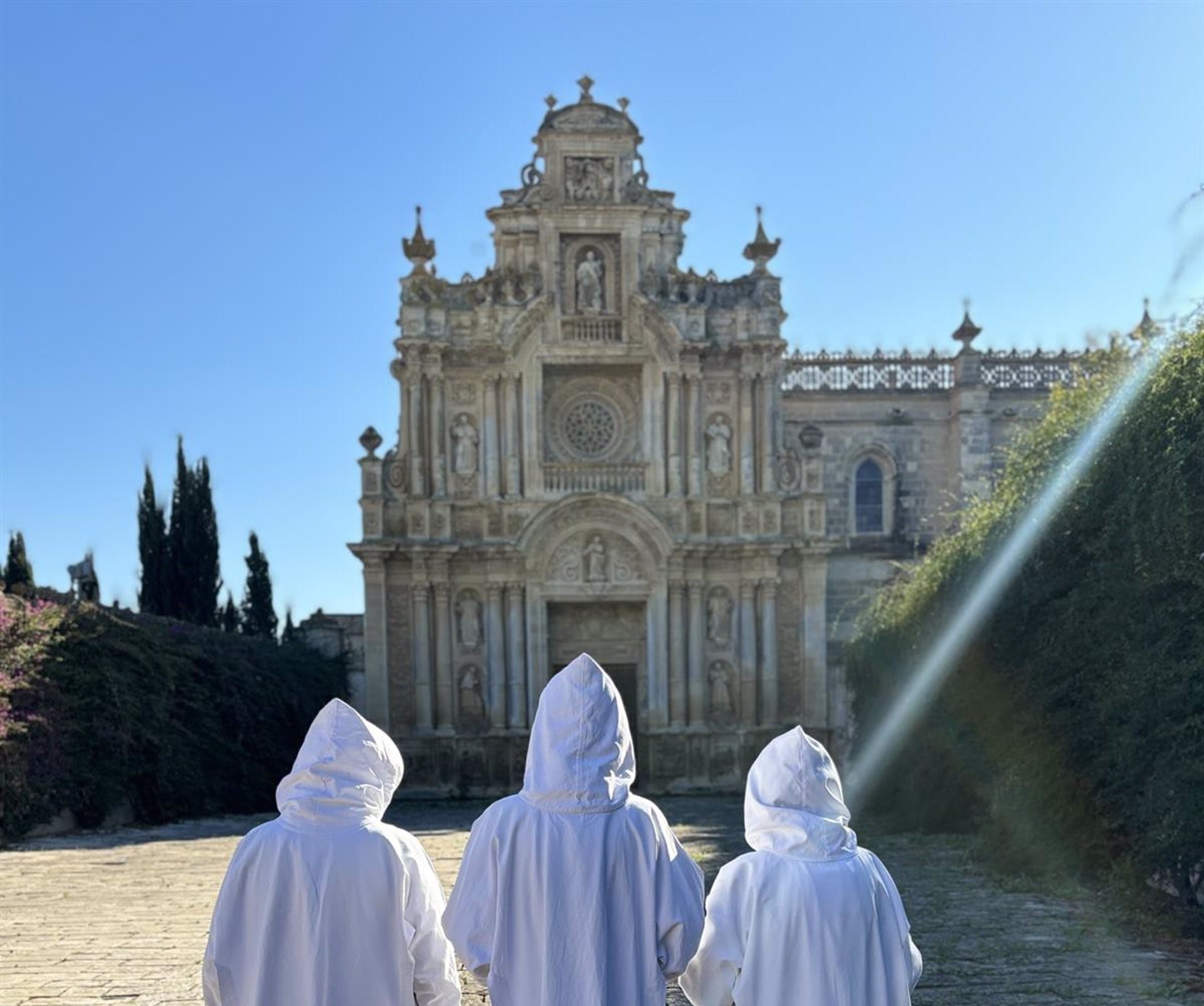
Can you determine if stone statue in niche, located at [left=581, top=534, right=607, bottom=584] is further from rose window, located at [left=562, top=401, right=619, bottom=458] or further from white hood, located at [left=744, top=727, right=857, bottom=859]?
white hood, located at [left=744, top=727, right=857, bottom=859]

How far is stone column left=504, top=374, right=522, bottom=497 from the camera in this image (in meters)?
25.4

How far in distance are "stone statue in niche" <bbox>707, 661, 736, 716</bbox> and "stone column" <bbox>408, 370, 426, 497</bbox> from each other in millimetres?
6784

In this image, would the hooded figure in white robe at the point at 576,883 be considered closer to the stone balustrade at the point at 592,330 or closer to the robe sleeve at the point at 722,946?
the robe sleeve at the point at 722,946

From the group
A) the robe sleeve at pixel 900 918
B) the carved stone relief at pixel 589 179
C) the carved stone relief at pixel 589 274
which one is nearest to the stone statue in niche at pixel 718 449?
the carved stone relief at pixel 589 274

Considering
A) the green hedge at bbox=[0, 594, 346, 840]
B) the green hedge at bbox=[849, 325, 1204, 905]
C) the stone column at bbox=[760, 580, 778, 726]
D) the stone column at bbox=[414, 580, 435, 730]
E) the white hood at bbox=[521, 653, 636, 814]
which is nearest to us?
the white hood at bbox=[521, 653, 636, 814]

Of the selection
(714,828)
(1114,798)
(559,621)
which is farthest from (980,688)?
(559,621)

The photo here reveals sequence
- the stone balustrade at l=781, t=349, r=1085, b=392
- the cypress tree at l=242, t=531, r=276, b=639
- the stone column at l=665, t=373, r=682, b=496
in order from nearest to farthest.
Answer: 1. the stone column at l=665, t=373, r=682, b=496
2. the stone balustrade at l=781, t=349, r=1085, b=392
3. the cypress tree at l=242, t=531, r=276, b=639

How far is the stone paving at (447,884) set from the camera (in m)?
7.67

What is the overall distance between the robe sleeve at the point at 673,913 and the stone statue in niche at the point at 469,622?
70.4 feet

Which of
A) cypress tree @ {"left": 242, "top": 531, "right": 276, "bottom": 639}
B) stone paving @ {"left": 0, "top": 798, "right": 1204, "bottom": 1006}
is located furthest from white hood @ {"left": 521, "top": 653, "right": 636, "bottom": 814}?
cypress tree @ {"left": 242, "top": 531, "right": 276, "bottom": 639}

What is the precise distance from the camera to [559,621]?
26.0 meters

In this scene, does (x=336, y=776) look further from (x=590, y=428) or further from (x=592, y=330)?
(x=590, y=428)

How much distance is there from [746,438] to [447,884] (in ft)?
50.4

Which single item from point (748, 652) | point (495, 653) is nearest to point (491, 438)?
point (495, 653)
